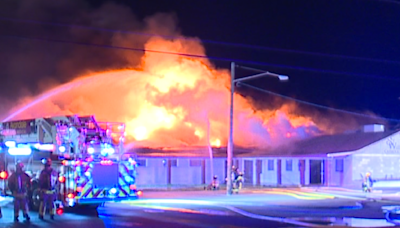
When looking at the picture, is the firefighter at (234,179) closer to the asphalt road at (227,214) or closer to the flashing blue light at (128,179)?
the asphalt road at (227,214)

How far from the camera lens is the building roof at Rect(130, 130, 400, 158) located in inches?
1432

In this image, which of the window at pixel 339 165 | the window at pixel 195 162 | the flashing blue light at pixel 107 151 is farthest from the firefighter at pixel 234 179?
the flashing blue light at pixel 107 151

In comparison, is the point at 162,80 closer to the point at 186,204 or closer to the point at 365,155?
the point at 365,155

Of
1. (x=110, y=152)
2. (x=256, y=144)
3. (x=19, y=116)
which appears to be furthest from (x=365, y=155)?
(x=19, y=116)

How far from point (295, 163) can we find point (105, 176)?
78.4 feet

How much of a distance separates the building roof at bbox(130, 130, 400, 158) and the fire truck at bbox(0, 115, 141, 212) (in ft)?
63.9

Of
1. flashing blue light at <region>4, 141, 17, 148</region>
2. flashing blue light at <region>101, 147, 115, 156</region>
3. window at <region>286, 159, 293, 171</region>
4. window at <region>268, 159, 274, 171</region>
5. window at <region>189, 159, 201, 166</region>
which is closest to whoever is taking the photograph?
flashing blue light at <region>101, 147, 115, 156</region>

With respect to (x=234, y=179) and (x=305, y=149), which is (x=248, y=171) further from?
(x=234, y=179)

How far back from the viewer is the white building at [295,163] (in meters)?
35.2

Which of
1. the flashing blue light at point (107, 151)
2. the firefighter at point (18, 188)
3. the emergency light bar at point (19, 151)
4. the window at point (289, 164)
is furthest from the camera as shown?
the window at point (289, 164)

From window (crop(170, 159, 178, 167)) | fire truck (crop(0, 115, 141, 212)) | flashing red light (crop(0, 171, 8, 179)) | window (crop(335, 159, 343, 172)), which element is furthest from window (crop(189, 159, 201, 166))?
flashing red light (crop(0, 171, 8, 179))

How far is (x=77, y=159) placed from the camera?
53.7 ft

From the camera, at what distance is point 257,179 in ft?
134

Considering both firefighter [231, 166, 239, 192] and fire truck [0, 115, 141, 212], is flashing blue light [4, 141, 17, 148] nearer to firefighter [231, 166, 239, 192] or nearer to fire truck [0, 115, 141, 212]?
fire truck [0, 115, 141, 212]
